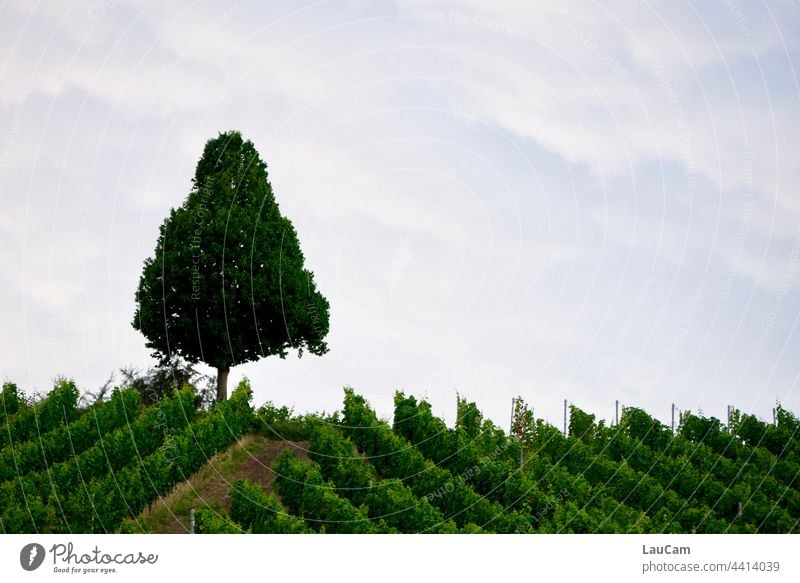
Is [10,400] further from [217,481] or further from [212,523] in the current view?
[212,523]

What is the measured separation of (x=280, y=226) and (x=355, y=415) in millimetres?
7319

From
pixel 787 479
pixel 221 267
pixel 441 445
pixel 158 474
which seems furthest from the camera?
pixel 787 479

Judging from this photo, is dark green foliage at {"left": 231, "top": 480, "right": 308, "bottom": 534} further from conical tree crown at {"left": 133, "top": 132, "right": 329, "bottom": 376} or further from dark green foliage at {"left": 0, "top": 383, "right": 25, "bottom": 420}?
Answer: dark green foliage at {"left": 0, "top": 383, "right": 25, "bottom": 420}

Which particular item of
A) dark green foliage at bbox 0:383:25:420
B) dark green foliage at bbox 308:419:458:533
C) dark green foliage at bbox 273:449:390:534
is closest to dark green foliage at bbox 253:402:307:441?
dark green foliage at bbox 308:419:458:533

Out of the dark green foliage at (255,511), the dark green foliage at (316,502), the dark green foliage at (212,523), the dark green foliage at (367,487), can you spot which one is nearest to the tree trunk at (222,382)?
the dark green foliage at (367,487)

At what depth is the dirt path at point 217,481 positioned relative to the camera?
2506 centimetres

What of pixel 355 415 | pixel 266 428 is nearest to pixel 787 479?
pixel 355 415

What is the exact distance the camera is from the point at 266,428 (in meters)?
30.7

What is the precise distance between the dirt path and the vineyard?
5.1 inches

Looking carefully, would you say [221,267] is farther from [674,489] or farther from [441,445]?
[674,489]

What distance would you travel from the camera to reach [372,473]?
93.9 ft

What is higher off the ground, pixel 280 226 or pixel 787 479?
pixel 280 226
